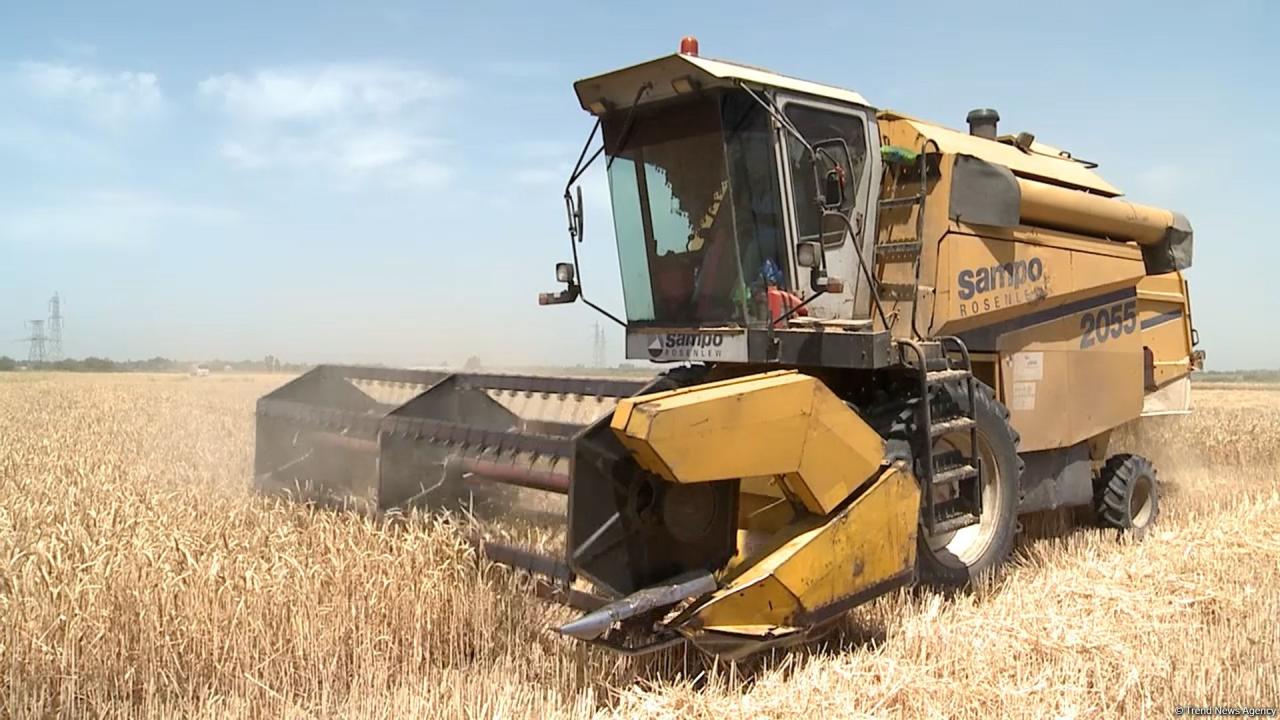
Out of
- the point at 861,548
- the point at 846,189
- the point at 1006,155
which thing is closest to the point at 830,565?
the point at 861,548

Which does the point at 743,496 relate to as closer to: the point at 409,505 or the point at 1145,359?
the point at 409,505

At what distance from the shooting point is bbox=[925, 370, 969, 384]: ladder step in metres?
4.24

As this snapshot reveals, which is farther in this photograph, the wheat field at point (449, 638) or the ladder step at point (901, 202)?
the ladder step at point (901, 202)

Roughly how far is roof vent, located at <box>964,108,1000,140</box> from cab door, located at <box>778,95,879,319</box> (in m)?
1.58

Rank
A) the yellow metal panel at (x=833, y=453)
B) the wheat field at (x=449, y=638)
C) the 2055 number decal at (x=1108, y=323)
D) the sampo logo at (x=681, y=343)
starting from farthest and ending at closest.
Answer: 1. the 2055 number decal at (x=1108, y=323)
2. the sampo logo at (x=681, y=343)
3. the yellow metal panel at (x=833, y=453)
4. the wheat field at (x=449, y=638)

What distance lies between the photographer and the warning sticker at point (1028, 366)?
534cm

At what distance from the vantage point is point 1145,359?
261 inches

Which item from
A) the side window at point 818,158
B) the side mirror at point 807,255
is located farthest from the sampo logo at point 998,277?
the side mirror at point 807,255

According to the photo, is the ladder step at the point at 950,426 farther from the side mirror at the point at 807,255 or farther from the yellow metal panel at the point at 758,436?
the side mirror at the point at 807,255

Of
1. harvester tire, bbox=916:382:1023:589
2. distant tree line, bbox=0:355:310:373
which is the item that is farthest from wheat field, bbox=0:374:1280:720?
distant tree line, bbox=0:355:310:373

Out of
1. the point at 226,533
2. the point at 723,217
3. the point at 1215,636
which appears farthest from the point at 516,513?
the point at 1215,636

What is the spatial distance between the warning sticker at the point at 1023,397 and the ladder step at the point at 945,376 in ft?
3.15

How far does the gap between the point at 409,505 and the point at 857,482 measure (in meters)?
2.23

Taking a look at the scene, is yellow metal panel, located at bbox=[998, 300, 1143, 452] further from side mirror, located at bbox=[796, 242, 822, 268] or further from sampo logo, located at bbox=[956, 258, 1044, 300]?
side mirror, located at bbox=[796, 242, 822, 268]
